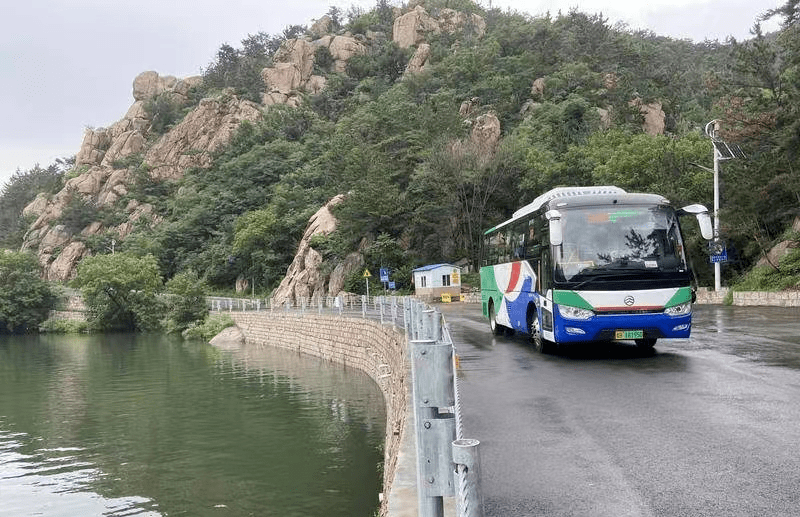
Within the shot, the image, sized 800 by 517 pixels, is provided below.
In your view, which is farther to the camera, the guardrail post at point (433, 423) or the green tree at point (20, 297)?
the green tree at point (20, 297)

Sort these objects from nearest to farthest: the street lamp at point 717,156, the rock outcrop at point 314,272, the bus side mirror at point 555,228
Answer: the bus side mirror at point 555,228 < the street lamp at point 717,156 < the rock outcrop at point 314,272

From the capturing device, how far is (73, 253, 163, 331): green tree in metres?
61.1

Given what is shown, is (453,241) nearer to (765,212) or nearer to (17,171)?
(765,212)

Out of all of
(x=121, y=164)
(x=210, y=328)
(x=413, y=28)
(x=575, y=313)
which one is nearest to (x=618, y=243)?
(x=575, y=313)

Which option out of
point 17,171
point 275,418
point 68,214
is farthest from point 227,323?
point 17,171

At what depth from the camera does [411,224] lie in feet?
173

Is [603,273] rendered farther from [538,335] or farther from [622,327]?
[538,335]

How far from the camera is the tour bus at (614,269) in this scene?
11.8 meters

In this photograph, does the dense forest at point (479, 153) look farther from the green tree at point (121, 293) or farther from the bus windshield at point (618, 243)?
the bus windshield at point (618, 243)

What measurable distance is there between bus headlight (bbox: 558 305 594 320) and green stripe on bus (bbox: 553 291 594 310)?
66mm

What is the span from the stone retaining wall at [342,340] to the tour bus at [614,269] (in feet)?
10.7

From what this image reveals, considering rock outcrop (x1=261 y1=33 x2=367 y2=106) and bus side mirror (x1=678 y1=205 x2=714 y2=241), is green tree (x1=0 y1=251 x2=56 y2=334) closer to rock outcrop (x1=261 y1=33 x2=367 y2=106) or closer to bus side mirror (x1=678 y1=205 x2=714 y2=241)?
rock outcrop (x1=261 y1=33 x2=367 y2=106)

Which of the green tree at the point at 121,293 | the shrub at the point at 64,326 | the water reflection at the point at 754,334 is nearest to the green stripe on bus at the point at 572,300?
the water reflection at the point at 754,334

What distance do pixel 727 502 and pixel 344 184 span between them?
2223 inches
